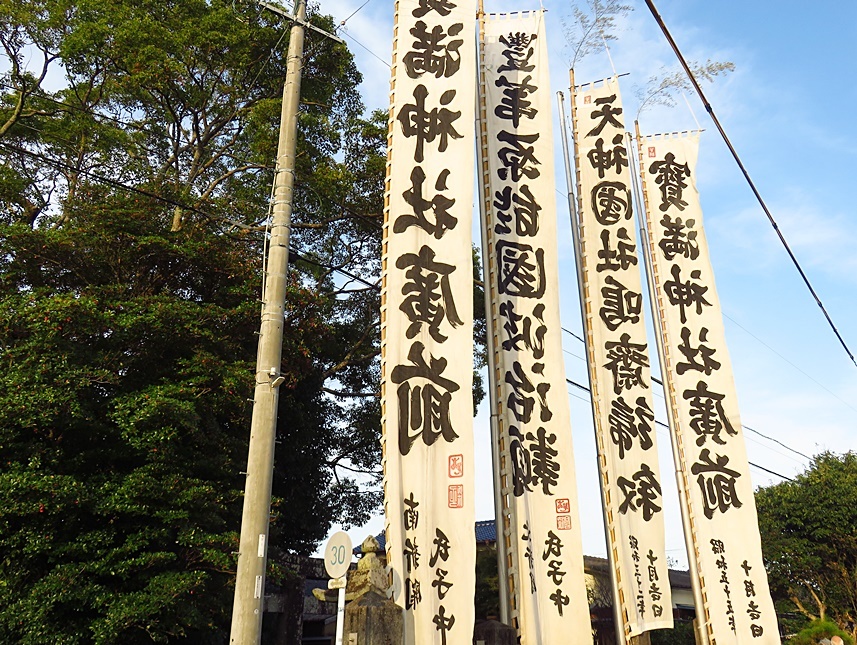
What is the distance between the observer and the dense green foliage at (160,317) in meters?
7.83

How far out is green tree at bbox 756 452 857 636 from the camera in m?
18.9

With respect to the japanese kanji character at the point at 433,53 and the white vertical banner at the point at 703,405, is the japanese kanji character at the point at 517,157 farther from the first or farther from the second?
the white vertical banner at the point at 703,405

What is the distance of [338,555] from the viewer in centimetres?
452

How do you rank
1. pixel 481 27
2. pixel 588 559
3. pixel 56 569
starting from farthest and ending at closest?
1. pixel 588 559
2. pixel 481 27
3. pixel 56 569

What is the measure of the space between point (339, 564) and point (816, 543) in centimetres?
2041

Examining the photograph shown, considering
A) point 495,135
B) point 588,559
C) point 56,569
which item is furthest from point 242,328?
point 588,559

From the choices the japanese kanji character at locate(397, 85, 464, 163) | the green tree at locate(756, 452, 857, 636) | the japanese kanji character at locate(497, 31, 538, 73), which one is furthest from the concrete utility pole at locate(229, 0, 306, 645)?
the green tree at locate(756, 452, 857, 636)

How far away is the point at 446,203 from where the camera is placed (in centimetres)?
787

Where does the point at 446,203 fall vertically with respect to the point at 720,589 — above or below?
above

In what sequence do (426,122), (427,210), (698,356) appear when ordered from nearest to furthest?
(427,210)
(426,122)
(698,356)

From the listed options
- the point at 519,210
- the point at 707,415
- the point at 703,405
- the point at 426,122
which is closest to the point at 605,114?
the point at 519,210

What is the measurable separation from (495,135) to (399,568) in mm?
6095

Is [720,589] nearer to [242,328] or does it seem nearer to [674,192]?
[674,192]

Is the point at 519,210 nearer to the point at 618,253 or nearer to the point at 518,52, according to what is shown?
the point at 618,253
